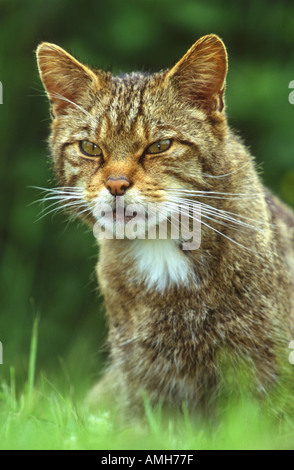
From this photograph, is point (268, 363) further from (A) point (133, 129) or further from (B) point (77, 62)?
(B) point (77, 62)

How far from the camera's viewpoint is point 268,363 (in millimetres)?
3023

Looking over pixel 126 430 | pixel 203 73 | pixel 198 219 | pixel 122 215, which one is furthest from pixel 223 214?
pixel 126 430

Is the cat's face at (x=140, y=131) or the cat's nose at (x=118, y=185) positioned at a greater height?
the cat's face at (x=140, y=131)

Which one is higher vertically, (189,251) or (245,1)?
(245,1)

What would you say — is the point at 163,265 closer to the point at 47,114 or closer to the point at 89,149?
the point at 89,149

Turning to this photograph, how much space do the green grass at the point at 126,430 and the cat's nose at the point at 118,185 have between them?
878 millimetres

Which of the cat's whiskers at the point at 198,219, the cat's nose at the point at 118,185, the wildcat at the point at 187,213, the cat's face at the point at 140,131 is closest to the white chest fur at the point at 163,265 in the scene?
the wildcat at the point at 187,213

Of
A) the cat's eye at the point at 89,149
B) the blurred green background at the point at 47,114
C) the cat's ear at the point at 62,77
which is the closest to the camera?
the cat's eye at the point at 89,149

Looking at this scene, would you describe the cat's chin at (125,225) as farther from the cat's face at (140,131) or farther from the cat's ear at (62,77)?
the cat's ear at (62,77)

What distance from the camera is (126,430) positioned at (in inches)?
108

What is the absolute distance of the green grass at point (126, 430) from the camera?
8.14ft
